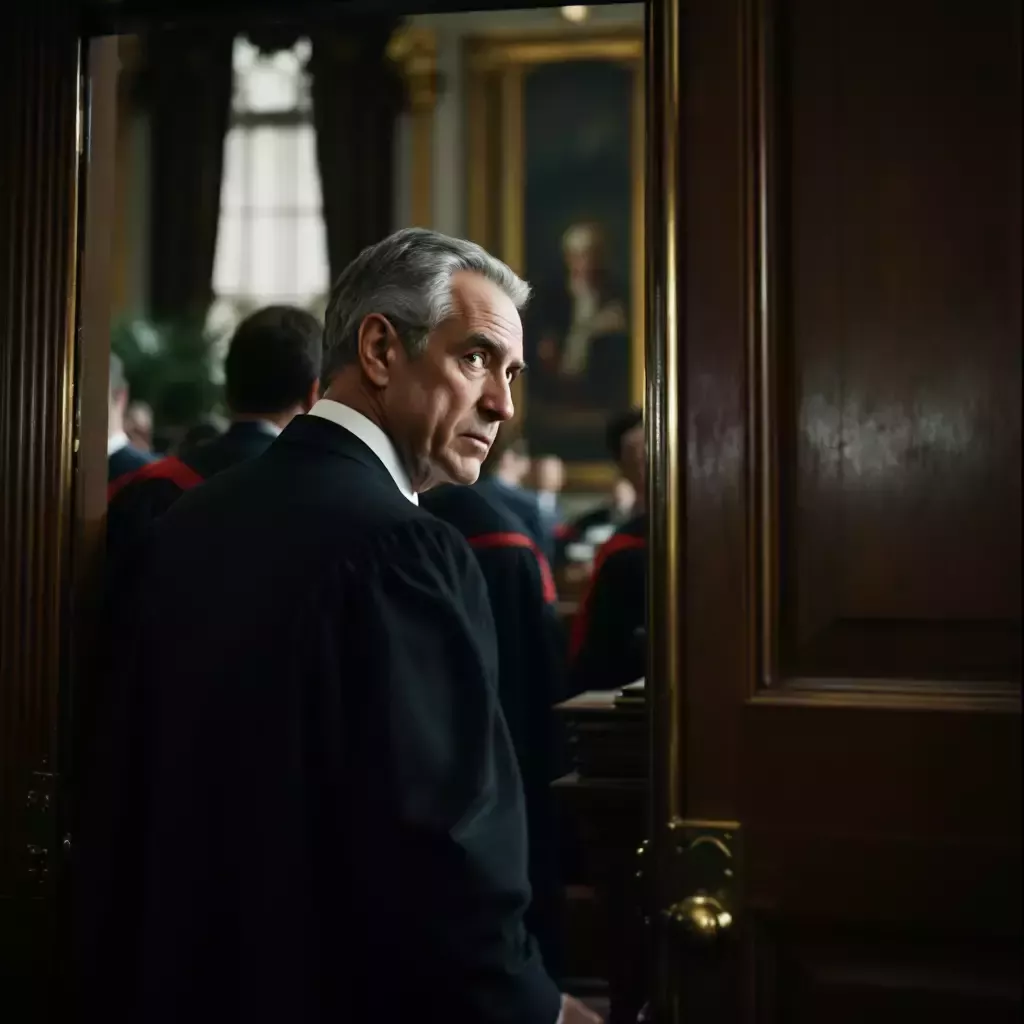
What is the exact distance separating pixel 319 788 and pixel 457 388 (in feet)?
2.07

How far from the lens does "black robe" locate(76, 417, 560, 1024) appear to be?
167cm

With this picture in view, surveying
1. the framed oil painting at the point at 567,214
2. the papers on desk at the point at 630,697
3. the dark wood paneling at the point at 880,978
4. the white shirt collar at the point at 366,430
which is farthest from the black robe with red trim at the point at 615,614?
the framed oil painting at the point at 567,214

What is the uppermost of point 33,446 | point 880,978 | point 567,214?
point 567,214

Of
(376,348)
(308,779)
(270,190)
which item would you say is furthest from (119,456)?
(270,190)

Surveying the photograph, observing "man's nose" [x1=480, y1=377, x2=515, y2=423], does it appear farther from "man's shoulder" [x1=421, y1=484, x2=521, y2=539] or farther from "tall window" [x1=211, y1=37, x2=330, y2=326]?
"tall window" [x1=211, y1=37, x2=330, y2=326]

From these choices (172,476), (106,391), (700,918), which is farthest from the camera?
(172,476)

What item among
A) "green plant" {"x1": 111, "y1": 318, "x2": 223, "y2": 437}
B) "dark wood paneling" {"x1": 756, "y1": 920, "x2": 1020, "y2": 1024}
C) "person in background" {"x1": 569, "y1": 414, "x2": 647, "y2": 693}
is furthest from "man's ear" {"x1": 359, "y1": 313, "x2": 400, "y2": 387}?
"green plant" {"x1": 111, "y1": 318, "x2": 223, "y2": 437}

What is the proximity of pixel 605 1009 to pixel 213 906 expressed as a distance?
232cm

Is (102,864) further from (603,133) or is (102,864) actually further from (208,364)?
(603,133)

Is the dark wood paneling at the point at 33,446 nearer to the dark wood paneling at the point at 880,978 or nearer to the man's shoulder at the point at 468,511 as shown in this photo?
the dark wood paneling at the point at 880,978

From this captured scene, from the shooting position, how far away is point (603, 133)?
10.4m

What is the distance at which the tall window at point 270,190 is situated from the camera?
36.3 ft

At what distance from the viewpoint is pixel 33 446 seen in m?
2.00

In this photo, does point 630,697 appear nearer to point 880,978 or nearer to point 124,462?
point 880,978
